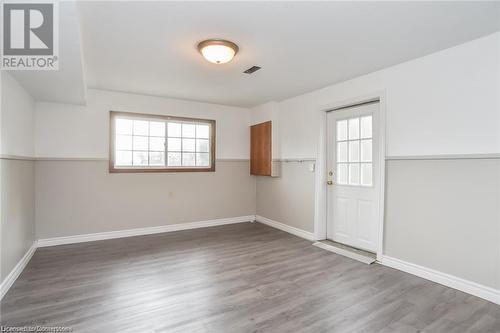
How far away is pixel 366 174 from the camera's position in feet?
12.2

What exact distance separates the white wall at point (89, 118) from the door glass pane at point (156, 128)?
21cm

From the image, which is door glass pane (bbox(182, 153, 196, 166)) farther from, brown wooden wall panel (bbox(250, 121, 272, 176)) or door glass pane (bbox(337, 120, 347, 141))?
door glass pane (bbox(337, 120, 347, 141))

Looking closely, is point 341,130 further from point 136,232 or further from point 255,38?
point 136,232

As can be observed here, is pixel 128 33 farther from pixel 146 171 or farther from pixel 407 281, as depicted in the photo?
pixel 407 281

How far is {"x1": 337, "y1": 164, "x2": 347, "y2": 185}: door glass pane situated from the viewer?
4.04m

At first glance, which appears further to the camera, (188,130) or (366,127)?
(188,130)

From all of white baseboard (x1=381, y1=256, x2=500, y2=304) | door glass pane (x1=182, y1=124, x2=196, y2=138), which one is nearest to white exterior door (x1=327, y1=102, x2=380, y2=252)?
white baseboard (x1=381, y1=256, x2=500, y2=304)

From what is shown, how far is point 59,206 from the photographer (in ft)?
13.3

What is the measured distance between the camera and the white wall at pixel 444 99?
247 cm

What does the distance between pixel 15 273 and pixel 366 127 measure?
15.2 ft

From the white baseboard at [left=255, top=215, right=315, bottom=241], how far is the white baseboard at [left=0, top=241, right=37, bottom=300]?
384 cm

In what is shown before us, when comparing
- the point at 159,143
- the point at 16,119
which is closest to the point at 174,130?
the point at 159,143

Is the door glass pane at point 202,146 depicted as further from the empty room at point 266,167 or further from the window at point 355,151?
the window at point 355,151

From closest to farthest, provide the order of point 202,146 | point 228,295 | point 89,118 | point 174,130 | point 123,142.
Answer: point 228,295 < point 89,118 < point 123,142 < point 174,130 < point 202,146
